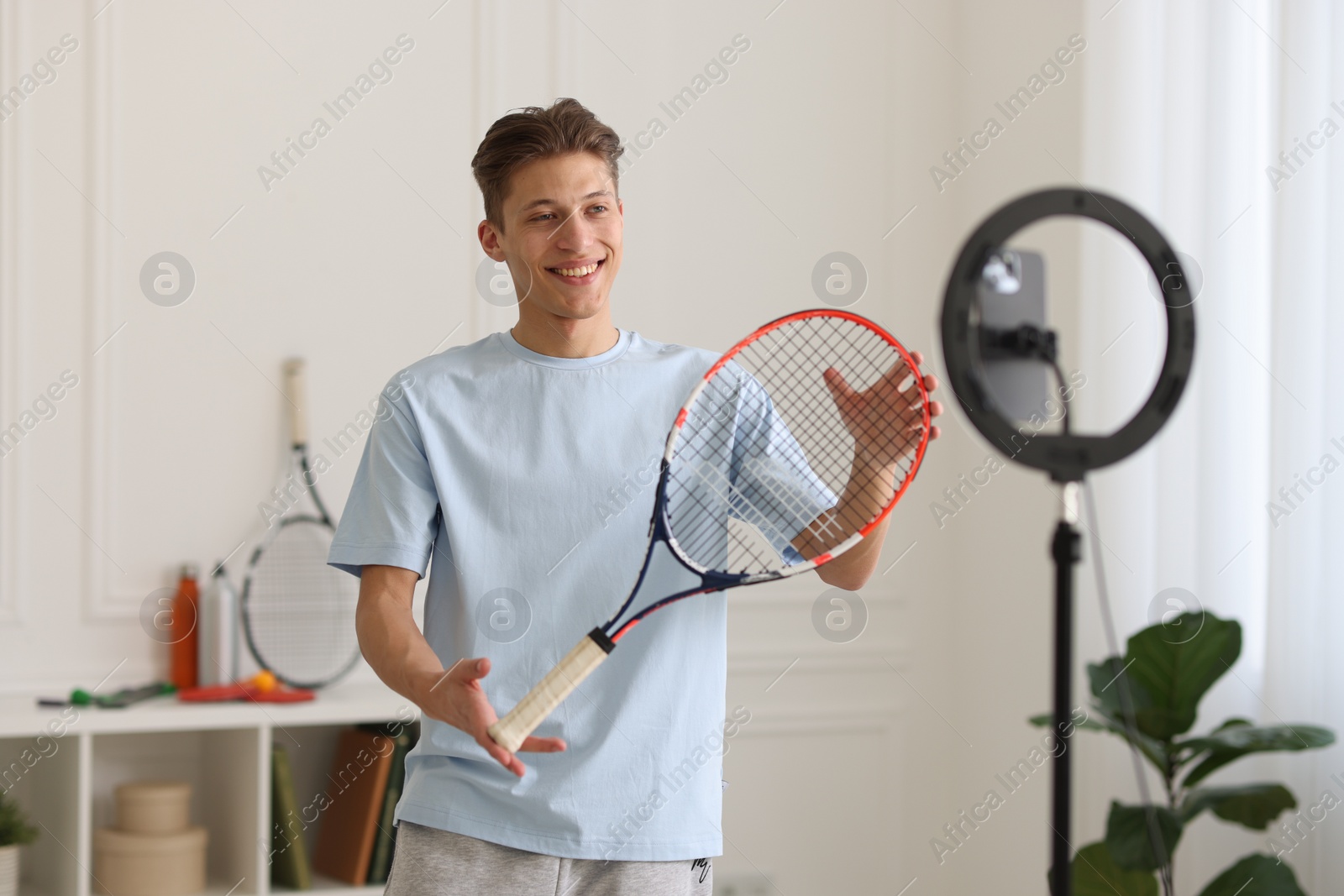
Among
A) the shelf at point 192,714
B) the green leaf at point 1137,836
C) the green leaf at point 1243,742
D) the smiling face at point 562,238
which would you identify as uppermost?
the smiling face at point 562,238

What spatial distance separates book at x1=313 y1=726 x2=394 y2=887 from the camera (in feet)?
8.80

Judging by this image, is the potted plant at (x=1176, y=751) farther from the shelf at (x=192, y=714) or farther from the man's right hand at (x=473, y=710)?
the shelf at (x=192, y=714)

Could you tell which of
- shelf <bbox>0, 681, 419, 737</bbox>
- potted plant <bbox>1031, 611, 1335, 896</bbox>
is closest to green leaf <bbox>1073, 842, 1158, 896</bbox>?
potted plant <bbox>1031, 611, 1335, 896</bbox>

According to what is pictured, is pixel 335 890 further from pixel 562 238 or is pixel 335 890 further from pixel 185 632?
pixel 562 238

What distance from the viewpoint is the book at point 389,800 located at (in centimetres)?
268

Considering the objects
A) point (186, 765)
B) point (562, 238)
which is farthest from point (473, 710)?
point (186, 765)

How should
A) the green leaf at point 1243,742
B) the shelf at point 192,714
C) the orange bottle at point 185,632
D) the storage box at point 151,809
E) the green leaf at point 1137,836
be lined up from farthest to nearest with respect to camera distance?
the orange bottle at point 185,632, the storage box at point 151,809, the shelf at point 192,714, the green leaf at point 1137,836, the green leaf at point 1243,742

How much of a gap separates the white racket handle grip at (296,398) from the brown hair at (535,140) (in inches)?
61.8

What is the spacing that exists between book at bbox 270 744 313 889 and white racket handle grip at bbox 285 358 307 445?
0.73 meters

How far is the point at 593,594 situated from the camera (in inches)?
54.7

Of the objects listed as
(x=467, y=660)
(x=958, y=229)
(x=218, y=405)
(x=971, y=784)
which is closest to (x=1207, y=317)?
(x=958, y=229)

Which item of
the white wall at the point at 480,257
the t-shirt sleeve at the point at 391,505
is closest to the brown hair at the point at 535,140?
the t-shirt sleeve at the point at 391,505

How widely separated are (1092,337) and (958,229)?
68cm

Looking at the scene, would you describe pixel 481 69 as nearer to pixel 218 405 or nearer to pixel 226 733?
pixel 218 405
